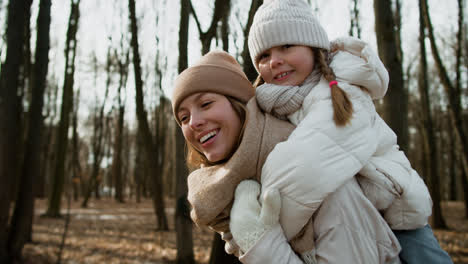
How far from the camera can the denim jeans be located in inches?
56.6

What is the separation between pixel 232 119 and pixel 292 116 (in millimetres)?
Answer: 294

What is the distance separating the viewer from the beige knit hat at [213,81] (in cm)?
164

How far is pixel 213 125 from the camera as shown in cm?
158

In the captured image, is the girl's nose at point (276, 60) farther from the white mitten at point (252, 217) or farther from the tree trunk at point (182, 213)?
the tree trunk at point (182, 213)

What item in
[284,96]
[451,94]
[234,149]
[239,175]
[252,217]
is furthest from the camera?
[451,94]

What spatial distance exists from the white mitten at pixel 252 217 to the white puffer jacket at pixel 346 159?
0.05 m

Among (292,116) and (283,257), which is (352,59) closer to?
(292,116)

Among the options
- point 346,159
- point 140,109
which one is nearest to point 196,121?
point 346,159

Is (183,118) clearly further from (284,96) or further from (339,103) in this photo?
(339,103)

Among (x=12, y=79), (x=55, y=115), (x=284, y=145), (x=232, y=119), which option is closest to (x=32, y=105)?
(x=12, y=79)

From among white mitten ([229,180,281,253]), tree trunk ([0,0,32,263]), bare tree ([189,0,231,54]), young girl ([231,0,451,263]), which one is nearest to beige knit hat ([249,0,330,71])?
young girl ([231,0,451,263])

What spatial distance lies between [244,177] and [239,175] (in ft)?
0.11

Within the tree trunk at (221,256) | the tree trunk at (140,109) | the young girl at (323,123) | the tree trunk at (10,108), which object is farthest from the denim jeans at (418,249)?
the tree trunk at (10,108)

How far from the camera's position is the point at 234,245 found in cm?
142
